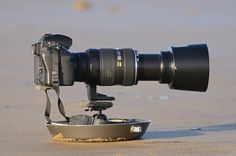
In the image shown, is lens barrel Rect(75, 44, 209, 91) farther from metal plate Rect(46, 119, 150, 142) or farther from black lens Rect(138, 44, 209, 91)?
metal plate Rect(46, 119, 150, 142)

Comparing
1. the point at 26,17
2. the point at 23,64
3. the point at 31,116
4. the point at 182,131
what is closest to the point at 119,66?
the point at 182,131

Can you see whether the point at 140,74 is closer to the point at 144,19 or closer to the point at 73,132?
the point at 73,132

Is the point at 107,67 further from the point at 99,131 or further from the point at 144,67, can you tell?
the point at 99,131

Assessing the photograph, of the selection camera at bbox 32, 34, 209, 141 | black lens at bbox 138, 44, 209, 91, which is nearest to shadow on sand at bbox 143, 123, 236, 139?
camera at bbox 32, 34, 209, 141

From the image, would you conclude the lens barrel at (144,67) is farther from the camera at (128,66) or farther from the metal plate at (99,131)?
the metal plate at (99,131)

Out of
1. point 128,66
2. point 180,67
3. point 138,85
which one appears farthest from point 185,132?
point 138,85

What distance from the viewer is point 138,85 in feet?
40.2

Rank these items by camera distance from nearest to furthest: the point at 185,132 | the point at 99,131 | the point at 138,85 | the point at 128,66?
the point at 99,131, the point at 128,66, the point at 185,132, the point at 138,85

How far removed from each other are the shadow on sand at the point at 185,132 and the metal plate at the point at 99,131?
11.7 inches

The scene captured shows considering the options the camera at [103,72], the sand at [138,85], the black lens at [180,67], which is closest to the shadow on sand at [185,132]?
the sand at [138,85]

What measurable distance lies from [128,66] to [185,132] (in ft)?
2.64

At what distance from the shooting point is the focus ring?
288 inches

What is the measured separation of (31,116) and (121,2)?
1288 cm

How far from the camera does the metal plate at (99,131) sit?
7.21 m
